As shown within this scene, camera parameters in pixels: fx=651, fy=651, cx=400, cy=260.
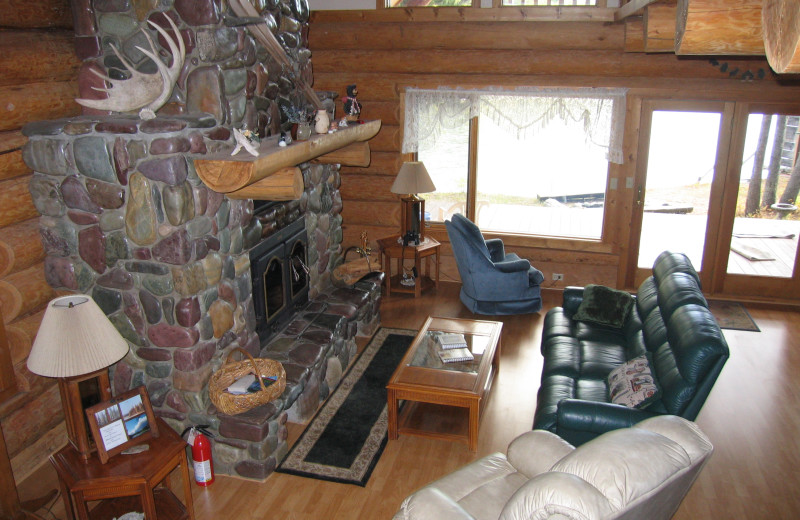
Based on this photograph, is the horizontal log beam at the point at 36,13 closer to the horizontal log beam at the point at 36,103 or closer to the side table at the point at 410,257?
the horizontal log beam at the point at 36,103

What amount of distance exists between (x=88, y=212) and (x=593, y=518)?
309cm

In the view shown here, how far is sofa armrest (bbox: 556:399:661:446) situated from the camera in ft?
11.7

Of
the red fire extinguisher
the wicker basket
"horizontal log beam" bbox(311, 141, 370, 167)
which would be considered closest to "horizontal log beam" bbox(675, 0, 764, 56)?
the wicker basket

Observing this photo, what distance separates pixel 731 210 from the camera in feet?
21.3

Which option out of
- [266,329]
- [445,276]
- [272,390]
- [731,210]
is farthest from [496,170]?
[272,390]

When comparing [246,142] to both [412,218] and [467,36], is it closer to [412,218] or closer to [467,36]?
[412,218]

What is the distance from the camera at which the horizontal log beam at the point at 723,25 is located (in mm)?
2713

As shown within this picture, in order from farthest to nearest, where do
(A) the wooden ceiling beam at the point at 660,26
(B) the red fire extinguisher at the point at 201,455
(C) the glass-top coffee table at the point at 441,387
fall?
(A) the wooden ceiling beam at the point at 660,26 < (C) the glass-top coffee table at the point at 441,387 < (B) the red fire extinguisher at the point at 201,455

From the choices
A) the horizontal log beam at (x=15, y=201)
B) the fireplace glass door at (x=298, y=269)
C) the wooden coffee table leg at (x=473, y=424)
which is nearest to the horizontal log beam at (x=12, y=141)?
the horizontal log beam at (x=15, y=201)

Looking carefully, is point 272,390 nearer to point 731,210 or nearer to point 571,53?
point 571,53

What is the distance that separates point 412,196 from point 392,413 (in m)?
2.94

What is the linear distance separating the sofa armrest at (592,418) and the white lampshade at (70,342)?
7.85 feet

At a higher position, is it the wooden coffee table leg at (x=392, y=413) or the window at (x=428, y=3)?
the window at (x=428, y=3)

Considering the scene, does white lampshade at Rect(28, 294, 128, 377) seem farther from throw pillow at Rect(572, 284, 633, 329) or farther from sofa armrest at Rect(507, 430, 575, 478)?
throw pillow at Rect(572, 284, 633, 329)
